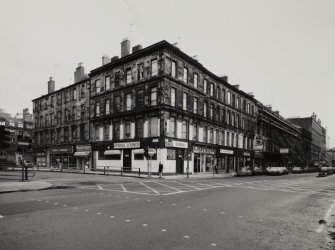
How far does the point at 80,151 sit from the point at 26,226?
38.9 meters

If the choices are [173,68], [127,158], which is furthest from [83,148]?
[173,68]

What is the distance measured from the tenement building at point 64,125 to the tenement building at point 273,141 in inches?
1248

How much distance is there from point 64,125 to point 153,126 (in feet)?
72.6

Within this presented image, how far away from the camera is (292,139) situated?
8419 centimetres

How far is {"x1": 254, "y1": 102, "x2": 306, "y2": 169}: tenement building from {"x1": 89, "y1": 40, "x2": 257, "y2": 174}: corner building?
16.0m

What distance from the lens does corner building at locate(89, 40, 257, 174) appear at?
3406cm

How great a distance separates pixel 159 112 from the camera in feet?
110

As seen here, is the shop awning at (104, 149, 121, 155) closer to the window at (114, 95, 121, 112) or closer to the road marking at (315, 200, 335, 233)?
the window at (114, 95, 121, 112)

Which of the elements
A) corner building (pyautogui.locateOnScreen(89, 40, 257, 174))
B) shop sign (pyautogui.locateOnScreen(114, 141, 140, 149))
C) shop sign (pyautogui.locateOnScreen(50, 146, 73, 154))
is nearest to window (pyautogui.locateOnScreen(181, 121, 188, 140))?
corner building (pyautogui.locateOnScreen(89, 40, 257, 174))

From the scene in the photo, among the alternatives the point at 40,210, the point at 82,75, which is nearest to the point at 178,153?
the point at 82,75

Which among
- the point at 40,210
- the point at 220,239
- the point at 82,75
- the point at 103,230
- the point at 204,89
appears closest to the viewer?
the point at 220,239

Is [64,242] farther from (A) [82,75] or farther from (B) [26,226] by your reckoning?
(A) [82,75]

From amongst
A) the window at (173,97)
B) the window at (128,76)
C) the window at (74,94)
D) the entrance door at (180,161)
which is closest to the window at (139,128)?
the window at (173,97)

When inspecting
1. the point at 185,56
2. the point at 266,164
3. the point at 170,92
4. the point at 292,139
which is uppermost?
the point at 185,56
